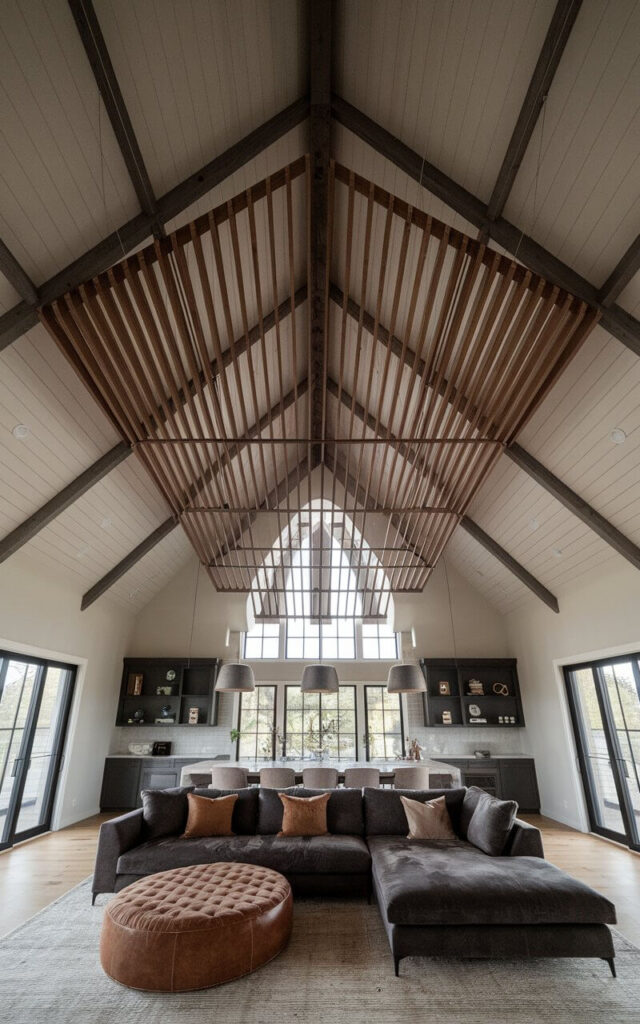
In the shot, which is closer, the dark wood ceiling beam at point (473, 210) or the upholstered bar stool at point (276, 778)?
the dark wood ceiling beam at point (473, 210)

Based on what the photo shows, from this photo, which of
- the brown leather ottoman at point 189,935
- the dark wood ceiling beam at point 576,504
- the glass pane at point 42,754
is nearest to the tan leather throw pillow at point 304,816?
the brown leather ottoman at point 189,935

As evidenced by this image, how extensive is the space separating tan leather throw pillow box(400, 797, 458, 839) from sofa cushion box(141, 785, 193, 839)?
2025mm

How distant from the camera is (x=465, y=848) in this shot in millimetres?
4062

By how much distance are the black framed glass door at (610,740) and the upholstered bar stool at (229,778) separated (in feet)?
14.6

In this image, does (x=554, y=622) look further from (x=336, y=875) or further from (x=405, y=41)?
(x=405, y=41)

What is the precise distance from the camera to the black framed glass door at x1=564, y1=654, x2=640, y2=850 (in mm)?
5848

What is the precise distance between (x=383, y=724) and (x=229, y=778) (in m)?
3.84

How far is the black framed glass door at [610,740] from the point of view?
5.85 meters

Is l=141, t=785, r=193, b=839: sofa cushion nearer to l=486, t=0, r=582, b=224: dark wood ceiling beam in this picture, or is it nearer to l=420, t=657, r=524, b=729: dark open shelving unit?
l=420, t=657, r=524, b=729: dark open shelving unit

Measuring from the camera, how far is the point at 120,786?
789 centimetres

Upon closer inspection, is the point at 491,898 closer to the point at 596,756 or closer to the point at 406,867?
the point at 406,867

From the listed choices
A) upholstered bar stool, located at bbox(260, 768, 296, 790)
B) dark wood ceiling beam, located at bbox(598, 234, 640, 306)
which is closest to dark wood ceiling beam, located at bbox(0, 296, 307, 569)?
dark wood ceiling beam, located at bbox(598, 234, 640, 306)

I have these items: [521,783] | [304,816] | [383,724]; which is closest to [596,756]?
[521,783]

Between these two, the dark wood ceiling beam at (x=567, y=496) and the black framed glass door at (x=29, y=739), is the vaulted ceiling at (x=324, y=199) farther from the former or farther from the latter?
the black framed glass door at (x=29, y=739)
